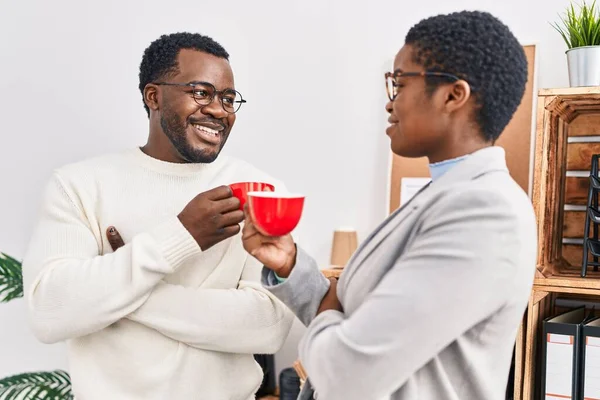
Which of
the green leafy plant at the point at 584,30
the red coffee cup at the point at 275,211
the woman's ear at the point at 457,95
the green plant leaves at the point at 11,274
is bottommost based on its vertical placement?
the green plant leaves at the point at 11,274

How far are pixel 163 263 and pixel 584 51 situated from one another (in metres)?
1.46

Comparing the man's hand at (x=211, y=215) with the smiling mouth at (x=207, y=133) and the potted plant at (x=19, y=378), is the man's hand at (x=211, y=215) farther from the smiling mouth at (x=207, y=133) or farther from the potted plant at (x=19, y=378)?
the potted plant at (x=19, y=378)

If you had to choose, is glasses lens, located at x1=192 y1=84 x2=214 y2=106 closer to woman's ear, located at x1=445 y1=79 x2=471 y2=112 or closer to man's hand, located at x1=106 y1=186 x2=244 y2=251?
man's hand, located at x1=106 y1=186 x2=244 y2=251

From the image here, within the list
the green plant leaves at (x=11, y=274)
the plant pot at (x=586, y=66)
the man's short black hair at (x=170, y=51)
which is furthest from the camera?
the green plant leaves at (x=11, y=274)

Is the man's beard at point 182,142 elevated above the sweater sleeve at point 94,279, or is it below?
above

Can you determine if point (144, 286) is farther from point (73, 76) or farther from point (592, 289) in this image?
point (73, 76)

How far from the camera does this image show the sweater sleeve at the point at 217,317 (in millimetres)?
1324

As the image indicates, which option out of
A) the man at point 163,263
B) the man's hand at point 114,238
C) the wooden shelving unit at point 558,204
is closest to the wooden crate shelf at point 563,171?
the wooden shelving unit at point 558,204

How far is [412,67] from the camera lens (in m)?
0.94

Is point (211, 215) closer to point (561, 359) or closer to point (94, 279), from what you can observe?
point (94, 279)

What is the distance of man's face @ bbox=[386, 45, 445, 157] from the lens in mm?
931

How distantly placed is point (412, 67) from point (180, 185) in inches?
28.6

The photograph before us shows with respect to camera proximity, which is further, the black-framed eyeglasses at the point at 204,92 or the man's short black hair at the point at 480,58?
the black-framed eyeglasses at the point at 204,92

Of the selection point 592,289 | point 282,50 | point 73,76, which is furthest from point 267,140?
point 592,289
